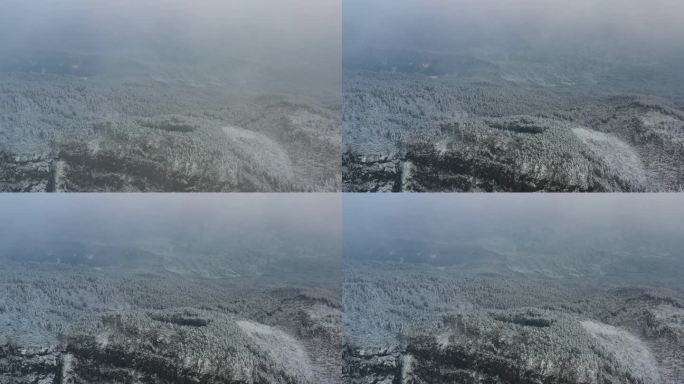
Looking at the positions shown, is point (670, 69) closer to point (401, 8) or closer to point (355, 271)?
point (401, 8)

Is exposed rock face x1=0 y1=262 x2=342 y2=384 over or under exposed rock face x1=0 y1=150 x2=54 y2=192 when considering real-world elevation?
under

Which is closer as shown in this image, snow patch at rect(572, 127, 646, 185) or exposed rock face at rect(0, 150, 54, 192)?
snow patch at rect(572, 127, 646, 185)

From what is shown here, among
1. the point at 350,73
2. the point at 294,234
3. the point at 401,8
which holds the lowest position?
the point at 294,234

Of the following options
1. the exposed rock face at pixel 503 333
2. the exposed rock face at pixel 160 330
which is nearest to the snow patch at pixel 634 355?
the exposed rock face at pixel 503 333

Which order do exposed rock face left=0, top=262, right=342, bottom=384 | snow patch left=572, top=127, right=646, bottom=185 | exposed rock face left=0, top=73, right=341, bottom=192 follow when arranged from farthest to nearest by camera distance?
1. exposed rock face left=0, top=262, right=342, bottom=384
2. exposed rock face left=0, top=73, right=341, bottom=192
3. snow patch left=572, top=127, right=646, bottom=185

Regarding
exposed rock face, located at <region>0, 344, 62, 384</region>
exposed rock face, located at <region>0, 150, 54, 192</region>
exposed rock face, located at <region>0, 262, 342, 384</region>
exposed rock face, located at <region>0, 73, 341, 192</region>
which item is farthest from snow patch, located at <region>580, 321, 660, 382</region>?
exposed rock face, located at <region>0, 150, 54, 192</region>

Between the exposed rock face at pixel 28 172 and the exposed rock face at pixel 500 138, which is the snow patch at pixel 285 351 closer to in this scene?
the exposed rock face at pixel 500 138

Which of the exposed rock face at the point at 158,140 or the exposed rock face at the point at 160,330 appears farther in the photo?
the exposed rock face at the point at 160,330

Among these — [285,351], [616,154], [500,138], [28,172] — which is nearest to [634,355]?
[616,154]

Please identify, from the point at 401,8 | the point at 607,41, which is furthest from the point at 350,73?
the point at 607,41

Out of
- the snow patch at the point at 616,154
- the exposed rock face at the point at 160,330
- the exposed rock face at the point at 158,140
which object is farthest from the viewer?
the exposed rock face at the point at 160,330

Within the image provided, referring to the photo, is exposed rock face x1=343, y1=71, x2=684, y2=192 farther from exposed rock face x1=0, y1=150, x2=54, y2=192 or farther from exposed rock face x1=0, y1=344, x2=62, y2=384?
exposed rock face x1=0, y1=344, x2=62, y2=384
